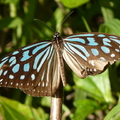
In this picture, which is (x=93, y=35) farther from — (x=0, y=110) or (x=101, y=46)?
(x=0, y=110)

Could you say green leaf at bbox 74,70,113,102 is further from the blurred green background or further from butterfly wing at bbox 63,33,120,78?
butterfly wing at bbox 63,33,120,78

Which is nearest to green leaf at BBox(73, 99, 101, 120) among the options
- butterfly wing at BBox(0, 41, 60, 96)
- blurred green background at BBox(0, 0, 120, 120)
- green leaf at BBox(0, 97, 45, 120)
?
blurred green background at BBox(0, 0, 120, 120)

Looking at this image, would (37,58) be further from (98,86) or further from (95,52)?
(98,86)

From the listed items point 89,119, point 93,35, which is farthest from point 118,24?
point 89,119

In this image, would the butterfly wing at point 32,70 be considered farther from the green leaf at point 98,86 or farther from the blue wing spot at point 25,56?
the green leaf at point 98,86

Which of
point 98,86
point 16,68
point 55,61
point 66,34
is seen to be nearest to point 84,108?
point 98,86

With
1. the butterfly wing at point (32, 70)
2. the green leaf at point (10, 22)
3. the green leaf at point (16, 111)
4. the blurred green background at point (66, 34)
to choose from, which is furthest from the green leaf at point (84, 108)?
the green leaf at point (10, 22)
